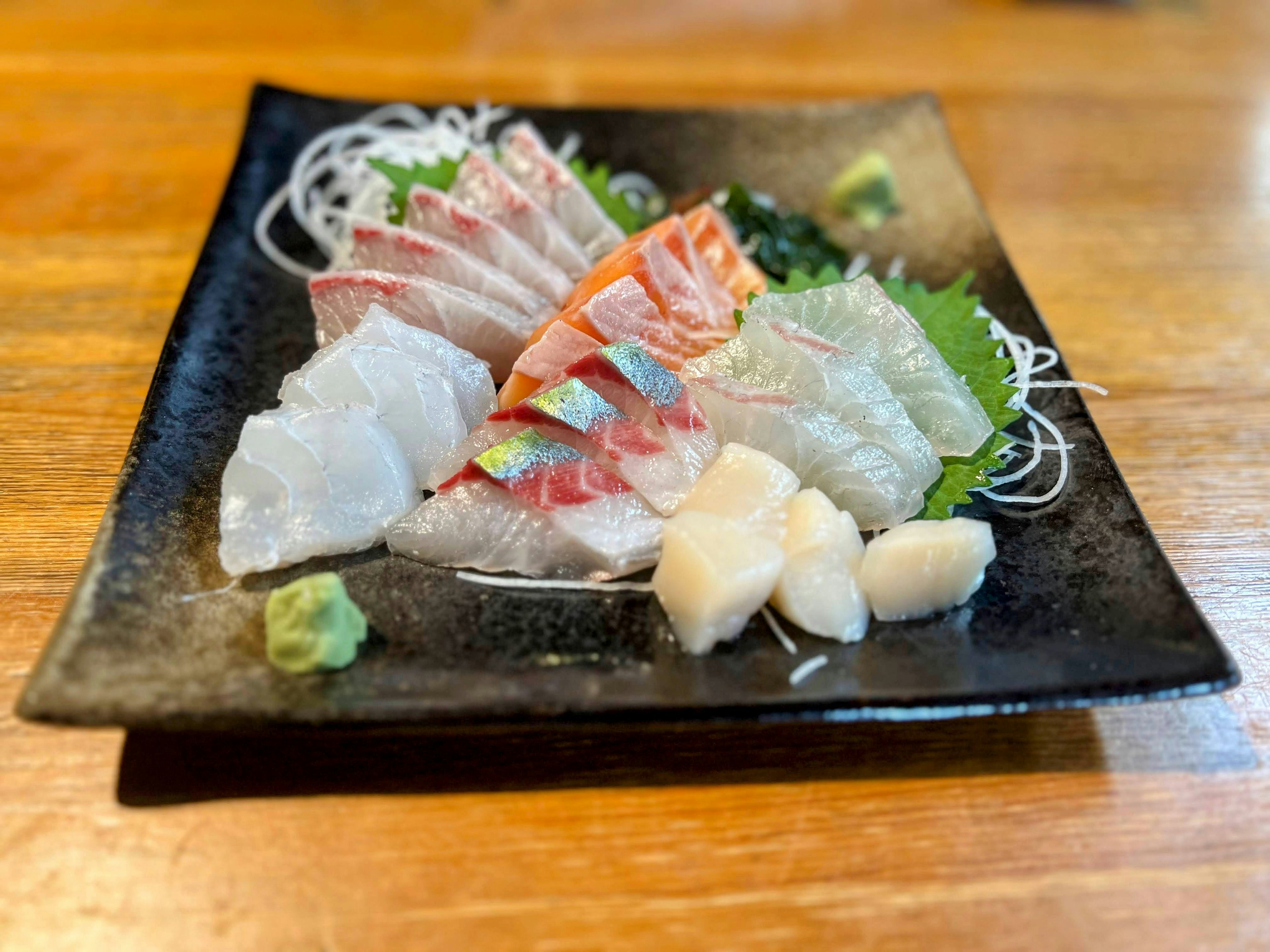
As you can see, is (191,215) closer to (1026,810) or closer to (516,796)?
(516,796)

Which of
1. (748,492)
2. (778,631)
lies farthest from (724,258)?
(778,631)

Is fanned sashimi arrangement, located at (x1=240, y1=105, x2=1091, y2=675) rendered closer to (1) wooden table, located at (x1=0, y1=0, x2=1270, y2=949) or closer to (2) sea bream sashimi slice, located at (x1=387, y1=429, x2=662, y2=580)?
(2) sea bream sashimi slice, located at (x1=387, y1=429, x2=662, y2=580)

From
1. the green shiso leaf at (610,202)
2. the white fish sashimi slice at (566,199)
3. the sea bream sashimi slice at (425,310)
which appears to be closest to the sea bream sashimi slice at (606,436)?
→ the sea bream sashimi slice at (425,310)

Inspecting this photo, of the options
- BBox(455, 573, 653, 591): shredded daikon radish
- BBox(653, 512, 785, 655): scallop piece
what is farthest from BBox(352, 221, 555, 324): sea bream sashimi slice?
BBox(653, 512, 785, 655): scallop piece

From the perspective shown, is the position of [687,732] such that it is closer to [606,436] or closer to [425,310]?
[606,436]

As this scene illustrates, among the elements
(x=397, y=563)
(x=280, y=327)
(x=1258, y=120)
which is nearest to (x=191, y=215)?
(x=280, y=327)
